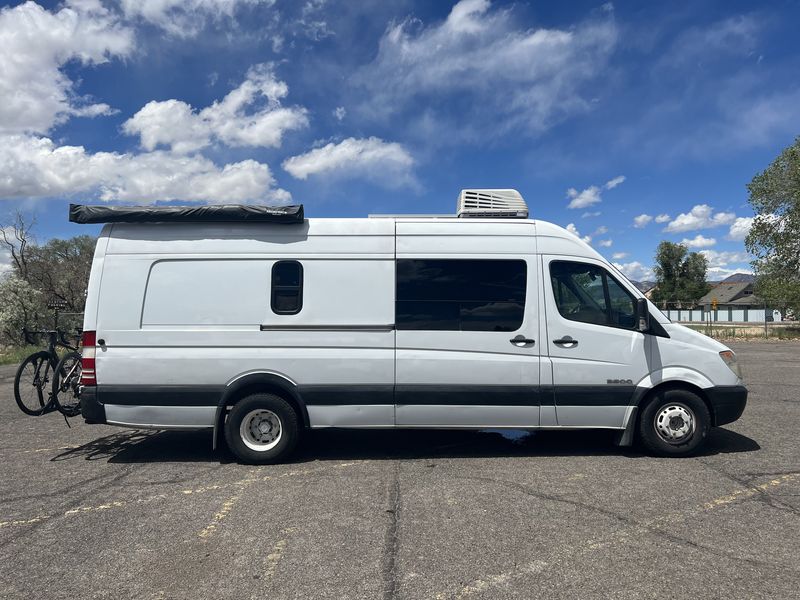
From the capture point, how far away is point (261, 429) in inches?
221

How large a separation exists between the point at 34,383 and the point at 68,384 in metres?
0.35

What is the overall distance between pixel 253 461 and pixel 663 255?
7588 centimetres

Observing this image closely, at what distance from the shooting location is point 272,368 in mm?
5445

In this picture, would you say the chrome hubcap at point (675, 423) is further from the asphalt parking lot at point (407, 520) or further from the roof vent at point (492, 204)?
the roof vent at point (492, 204)

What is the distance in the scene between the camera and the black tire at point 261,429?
549 cm

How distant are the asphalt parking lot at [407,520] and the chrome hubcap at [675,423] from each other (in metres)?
0.26

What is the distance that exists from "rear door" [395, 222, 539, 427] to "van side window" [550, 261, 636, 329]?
268mm

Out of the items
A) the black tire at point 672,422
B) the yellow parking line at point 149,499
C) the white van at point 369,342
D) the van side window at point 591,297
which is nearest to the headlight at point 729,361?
the white van at point 369,342

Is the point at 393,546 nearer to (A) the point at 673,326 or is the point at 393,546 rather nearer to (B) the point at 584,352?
(B) the point at 584,352

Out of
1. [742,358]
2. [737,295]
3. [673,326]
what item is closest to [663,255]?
[737,295]

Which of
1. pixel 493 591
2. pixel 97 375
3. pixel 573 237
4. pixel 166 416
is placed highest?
pixel 573 237

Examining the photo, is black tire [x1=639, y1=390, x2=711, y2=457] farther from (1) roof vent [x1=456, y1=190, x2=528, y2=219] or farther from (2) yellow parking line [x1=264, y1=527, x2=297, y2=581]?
(2) yellow parking line [x1=264, y1=527, x2=297, y2=581]

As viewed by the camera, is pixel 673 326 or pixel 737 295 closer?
pixel 673 326

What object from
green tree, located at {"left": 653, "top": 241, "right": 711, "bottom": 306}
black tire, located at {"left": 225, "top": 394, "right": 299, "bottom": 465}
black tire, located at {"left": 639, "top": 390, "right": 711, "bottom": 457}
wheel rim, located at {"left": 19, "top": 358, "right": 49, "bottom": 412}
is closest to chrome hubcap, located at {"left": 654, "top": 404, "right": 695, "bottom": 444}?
black tire, located at {"left": 639, "top": 390, "right": 711, "bottom": 457}
